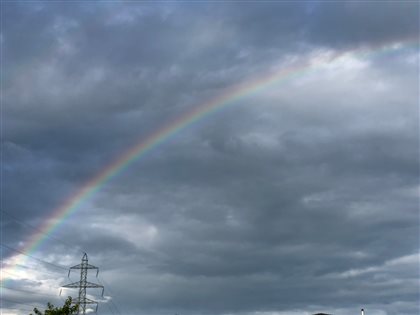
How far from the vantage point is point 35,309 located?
100062mm

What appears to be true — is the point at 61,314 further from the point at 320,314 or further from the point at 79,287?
the point at 320,314

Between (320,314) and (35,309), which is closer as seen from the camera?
(35,309)

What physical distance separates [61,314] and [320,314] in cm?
7824

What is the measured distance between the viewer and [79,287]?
113125 millimetres

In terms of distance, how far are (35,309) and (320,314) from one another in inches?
3235

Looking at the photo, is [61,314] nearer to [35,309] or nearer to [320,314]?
[35,309]

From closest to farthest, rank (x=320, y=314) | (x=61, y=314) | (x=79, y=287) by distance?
(x=61, y=314) < (x=79, y=287) < (x=320, y=314)

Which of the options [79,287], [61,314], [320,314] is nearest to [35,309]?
[61,314]

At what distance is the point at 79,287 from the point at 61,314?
13.6m

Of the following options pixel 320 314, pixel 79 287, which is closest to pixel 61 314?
pixel 79 287

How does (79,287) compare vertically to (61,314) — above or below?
above

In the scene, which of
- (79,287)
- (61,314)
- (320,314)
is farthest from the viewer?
(320,314)

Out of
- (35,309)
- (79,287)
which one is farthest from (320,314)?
(35,309)

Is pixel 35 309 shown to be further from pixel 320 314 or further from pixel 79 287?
pixel 320 314
